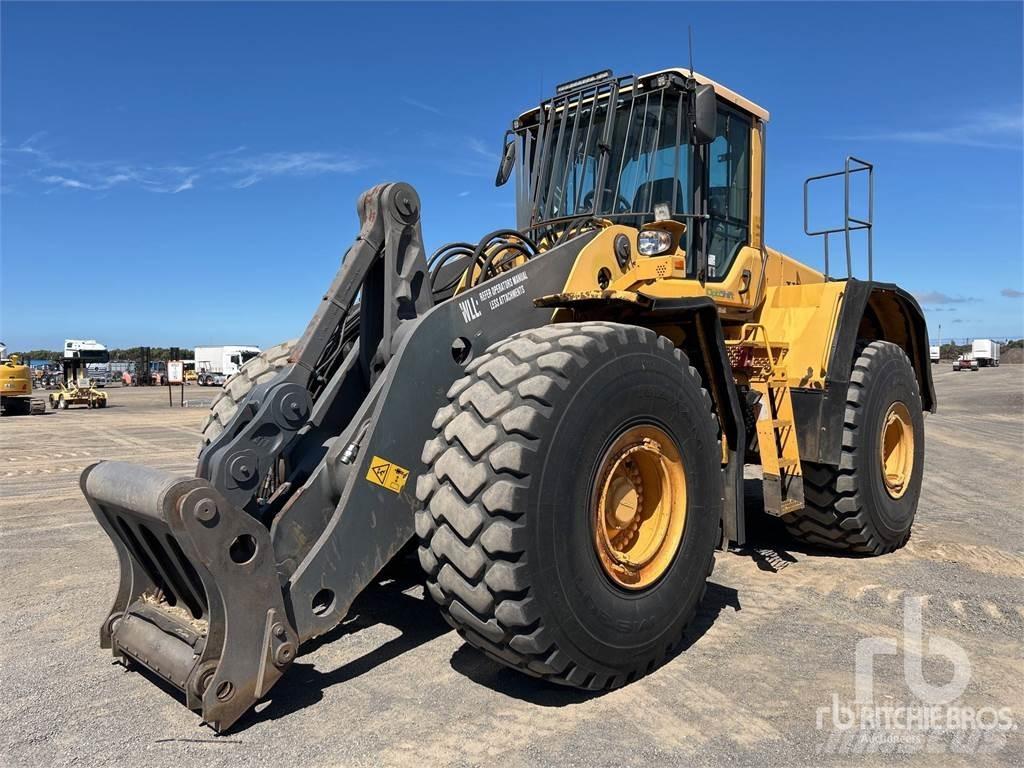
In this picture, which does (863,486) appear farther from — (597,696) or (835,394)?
(597,696)

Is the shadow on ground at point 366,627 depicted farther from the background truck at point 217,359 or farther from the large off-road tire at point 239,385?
the background truck at point 217,359

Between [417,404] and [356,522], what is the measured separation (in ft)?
1.92

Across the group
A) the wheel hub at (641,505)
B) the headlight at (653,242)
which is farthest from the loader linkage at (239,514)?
the headlight at (653,242)

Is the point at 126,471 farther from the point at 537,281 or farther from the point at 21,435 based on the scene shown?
the point at 21,435

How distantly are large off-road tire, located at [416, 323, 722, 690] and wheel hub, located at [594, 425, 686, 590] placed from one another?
38 mm

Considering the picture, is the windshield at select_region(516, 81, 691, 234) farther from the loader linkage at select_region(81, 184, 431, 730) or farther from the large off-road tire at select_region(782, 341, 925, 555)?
the large off-road tire at select_region(782, 341, 925, 555)

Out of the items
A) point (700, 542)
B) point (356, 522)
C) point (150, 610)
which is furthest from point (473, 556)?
point (150, 610)

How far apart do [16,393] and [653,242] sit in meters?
27.5

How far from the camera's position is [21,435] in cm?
1753

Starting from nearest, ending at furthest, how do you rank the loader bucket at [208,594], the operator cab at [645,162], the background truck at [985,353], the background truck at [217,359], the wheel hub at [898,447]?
the loader bucket at [208,594]
the operator cab at [645,162]
the wheel hub at [898,447]
the background truck at [217,359]
the background truck at [985,353]

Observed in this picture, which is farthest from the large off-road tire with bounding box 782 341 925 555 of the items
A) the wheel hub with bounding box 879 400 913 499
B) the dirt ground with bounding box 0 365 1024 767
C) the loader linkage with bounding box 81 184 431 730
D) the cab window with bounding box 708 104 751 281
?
the loader linkage with bounding box 81 184 431 730

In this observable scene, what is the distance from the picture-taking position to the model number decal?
147 inches

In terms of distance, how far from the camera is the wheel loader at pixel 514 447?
3043 millimetres

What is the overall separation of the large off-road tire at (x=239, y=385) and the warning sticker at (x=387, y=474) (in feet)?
5.81
